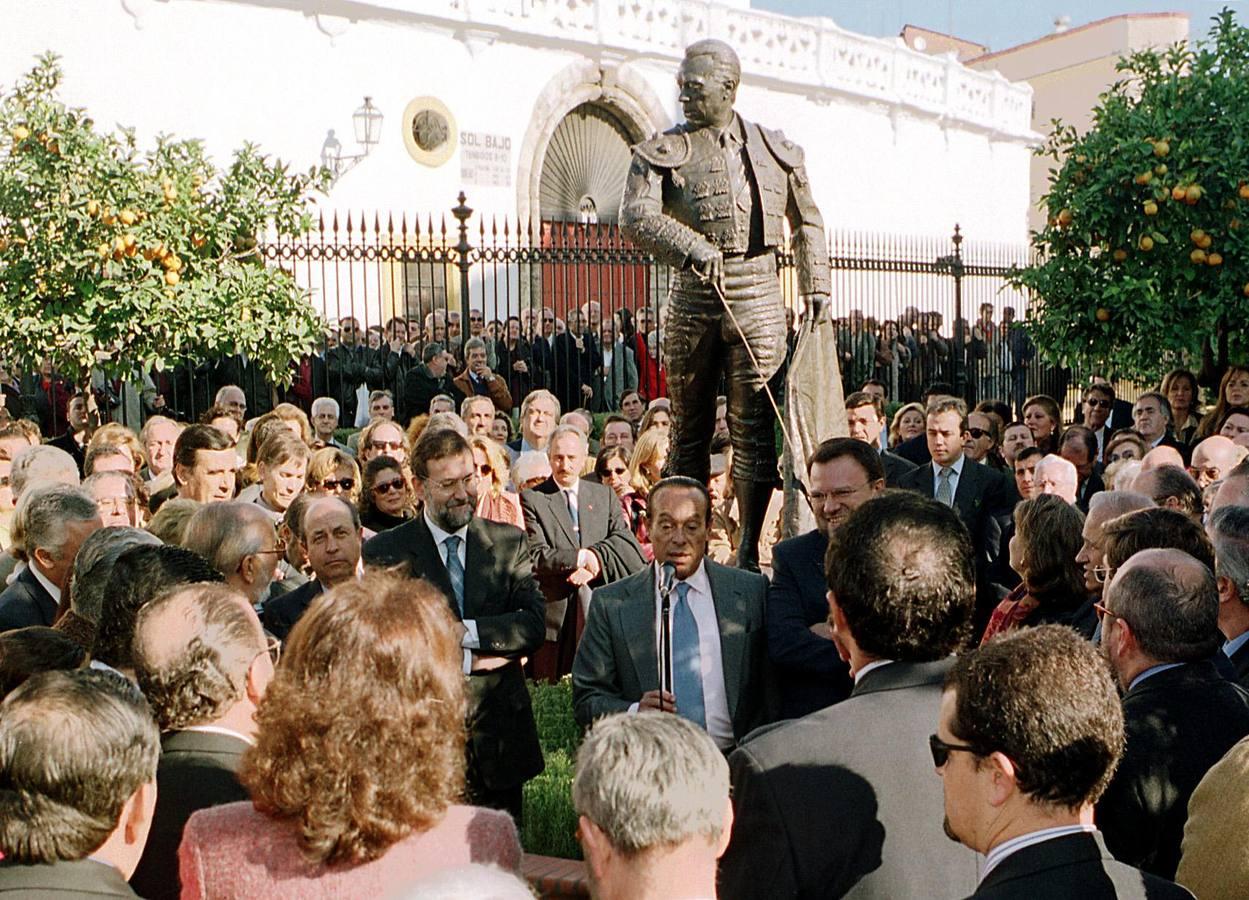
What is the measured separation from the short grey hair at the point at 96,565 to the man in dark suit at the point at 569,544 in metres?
2.78

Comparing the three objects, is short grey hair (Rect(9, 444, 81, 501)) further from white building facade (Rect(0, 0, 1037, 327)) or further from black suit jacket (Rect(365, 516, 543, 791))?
white building facade (Rect(0, 0, 1037, 327))

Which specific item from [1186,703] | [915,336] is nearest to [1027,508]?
[1186,703]

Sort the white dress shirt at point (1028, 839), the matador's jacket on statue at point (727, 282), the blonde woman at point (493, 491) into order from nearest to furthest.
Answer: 1. the white dress shirt at point (1028, 839)
2. the blonde woman at point (493, 491)
3. the matador's jacket on statue at point (727, 282)

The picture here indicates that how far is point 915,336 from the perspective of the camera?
733 inches

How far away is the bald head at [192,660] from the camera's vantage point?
298 centimetres

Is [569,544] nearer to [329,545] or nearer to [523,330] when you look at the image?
[329,545]

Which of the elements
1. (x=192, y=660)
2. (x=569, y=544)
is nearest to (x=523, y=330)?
(x=569, y=544)

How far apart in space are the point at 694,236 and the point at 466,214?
6719mm

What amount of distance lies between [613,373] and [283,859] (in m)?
13.0

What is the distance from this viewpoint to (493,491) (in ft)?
23.4

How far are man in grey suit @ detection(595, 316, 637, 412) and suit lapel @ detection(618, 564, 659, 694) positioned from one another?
34.2 feet

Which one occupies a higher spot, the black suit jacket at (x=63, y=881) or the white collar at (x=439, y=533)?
the white collar at (x=439, y=533)

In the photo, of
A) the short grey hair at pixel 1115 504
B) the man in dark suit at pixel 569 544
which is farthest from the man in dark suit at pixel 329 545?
the short grey hair at pixel 1115 504

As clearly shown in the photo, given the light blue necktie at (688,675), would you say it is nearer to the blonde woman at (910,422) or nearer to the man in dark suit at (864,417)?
the man in dark suit at (864,417)
